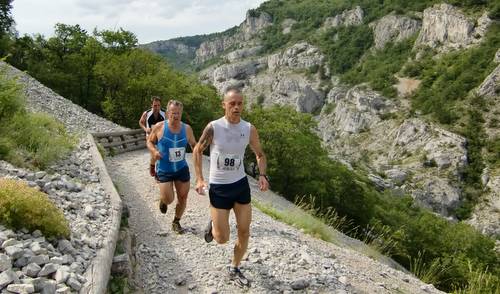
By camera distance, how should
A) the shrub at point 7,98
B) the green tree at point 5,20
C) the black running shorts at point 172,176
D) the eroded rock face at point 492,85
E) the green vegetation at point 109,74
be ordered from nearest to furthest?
1. the black running shorts at point 172,176
2. the shrub at point 7,98
3. the green vegetation at point 109,74
4. the green tree at point 5,20
5. the eroded rock face at point 492,85

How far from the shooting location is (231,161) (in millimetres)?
5094

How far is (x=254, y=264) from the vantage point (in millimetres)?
6078

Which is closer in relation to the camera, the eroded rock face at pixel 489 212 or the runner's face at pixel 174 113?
the runner's face at pixel 174 113

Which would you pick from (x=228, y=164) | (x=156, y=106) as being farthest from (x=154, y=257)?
(x=156, y=106)

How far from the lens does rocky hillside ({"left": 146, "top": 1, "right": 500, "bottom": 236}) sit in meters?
73.9

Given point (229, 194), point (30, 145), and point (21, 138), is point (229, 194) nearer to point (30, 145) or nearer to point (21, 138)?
point (30, 145)

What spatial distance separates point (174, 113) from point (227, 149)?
218 centimetres

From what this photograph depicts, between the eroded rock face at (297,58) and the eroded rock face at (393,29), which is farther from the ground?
the eroded rock face at (393,29)

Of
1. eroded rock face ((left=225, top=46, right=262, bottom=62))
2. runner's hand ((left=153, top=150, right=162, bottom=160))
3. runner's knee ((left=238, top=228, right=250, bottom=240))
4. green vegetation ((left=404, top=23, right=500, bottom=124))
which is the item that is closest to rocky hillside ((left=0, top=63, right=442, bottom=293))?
runner's knee ((left=238, top=228, right=250, bottom=240))

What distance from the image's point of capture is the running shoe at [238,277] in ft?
17.6

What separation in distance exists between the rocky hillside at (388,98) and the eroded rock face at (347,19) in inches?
19.6

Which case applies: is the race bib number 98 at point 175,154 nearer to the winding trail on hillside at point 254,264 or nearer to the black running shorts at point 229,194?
the winding trail on hillside at point 254,264

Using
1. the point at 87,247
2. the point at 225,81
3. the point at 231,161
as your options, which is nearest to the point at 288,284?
Result: the point at 231,161

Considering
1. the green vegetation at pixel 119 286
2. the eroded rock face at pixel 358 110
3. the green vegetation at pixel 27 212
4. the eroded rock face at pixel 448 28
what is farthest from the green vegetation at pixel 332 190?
the eroded rock face at pixel 448 28
